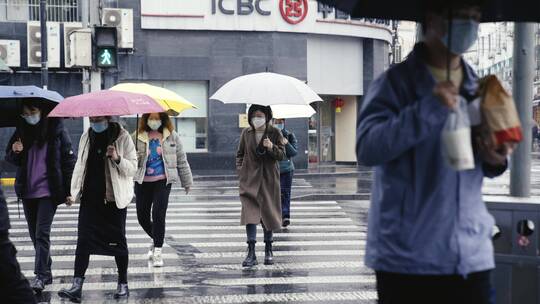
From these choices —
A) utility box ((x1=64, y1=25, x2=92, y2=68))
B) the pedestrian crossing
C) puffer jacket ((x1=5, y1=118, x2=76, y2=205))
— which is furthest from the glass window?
puffer jacket ((x1=5, y1=118, x2=76, y2=205))

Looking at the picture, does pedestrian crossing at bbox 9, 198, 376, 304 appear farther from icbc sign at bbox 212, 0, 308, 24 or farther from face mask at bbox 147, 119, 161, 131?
icbc sign at bbox 212, 0, 308, 24

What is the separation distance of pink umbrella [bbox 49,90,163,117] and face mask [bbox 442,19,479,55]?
4389 mm

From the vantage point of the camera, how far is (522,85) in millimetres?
4922

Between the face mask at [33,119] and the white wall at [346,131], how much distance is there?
23.0 metres

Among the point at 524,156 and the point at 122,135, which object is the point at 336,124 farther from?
the point at 524,156

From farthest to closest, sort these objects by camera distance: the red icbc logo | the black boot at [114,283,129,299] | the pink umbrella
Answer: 1. the red icbc logo
2. the black boot at [114,283,129,299]
3. the pink umbrella

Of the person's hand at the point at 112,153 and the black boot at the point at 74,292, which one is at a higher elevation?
the person's hand at the point at 112,153

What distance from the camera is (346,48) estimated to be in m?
29.2

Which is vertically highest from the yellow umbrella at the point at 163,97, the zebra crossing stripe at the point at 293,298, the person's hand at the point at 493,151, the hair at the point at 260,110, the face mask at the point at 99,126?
the yellow umbrella at the point at 163,97

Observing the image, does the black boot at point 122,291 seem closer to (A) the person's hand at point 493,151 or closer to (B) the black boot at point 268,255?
(B) the black boot at point 268,255

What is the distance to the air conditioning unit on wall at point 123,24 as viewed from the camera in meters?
25.6

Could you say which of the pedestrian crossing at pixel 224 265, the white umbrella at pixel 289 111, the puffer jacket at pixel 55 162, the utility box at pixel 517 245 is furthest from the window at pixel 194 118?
the utility box at pixel 517 245

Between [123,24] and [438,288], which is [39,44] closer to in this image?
[123,24]

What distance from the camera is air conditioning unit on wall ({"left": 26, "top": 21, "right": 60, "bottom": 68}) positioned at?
2506 cm
